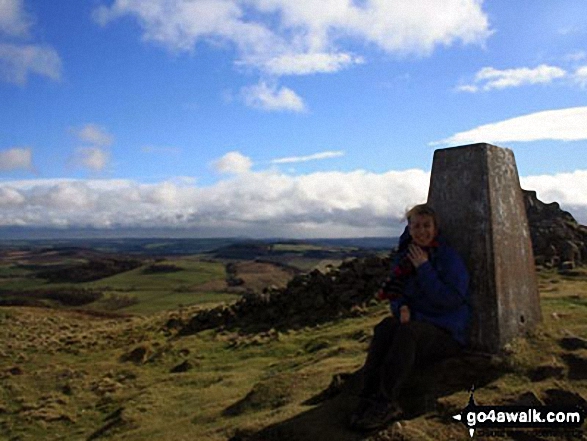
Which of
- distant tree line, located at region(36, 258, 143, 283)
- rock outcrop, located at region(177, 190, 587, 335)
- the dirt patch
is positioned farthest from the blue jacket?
distant tree line, located at region(36, 258, 143, 283)

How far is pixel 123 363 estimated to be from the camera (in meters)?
14.6

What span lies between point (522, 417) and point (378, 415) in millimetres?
1433

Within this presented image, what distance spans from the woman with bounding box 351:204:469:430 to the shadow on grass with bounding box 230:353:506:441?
6.9 inches

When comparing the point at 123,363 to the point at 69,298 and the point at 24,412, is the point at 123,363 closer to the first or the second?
the point at 24,412

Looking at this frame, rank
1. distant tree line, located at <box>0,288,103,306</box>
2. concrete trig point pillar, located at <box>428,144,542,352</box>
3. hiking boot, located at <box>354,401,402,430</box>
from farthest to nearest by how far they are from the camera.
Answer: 1. distant tree line, located at <box>0,288,103,306</box>
2. concrete trig point pillar, located at <box>428,144,542,352</box>
3. hiking boot, located at <box>354,401,402,430</box>

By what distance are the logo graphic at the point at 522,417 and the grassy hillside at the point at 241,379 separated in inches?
5.8

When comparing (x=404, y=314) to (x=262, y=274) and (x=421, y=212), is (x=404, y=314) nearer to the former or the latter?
(x=421, y=212)

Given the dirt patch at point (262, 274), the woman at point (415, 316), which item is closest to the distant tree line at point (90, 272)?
the dirt patch at point (262, 274)

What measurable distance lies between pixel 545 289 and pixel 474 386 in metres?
8.29

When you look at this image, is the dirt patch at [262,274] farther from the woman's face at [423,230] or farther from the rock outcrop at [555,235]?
the woman's face at [423,230]

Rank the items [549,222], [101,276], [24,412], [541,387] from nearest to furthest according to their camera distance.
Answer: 1. [541,387]
2. [24,412]
3. [549,222]
4. [101,276]

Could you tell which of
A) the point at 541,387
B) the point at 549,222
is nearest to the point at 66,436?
the point at 541,387

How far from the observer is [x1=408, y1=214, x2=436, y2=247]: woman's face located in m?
6.29

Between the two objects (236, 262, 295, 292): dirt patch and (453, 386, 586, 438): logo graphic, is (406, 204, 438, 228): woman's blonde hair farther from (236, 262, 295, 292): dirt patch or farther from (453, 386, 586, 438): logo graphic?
(236, 262, 295, 292): dirt patch
